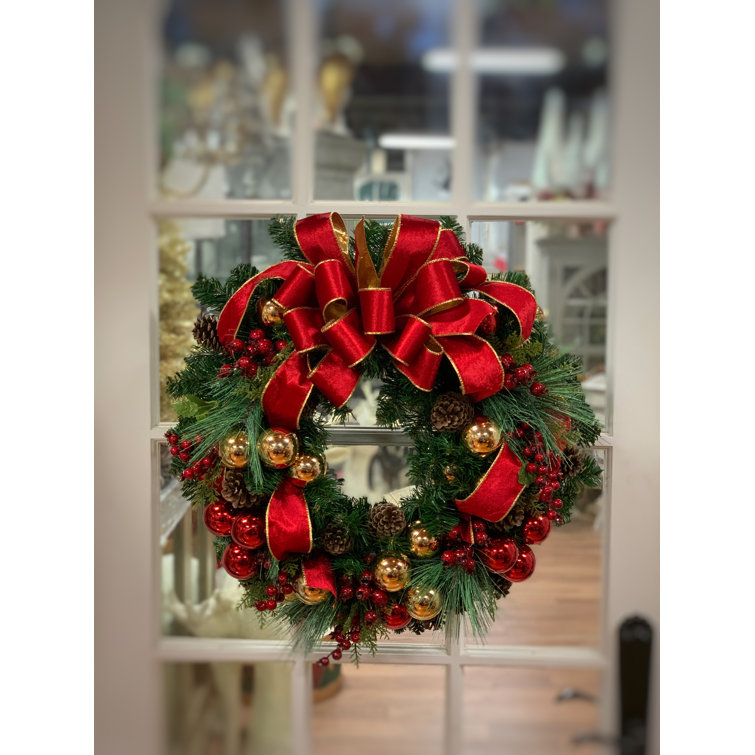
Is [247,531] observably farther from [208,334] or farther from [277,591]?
[208,334]

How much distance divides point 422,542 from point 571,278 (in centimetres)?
165

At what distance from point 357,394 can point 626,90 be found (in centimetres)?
68

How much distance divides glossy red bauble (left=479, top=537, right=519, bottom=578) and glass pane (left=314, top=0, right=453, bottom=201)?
89cm

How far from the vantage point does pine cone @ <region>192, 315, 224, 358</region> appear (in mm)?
835

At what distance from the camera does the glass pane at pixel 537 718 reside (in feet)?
3.88

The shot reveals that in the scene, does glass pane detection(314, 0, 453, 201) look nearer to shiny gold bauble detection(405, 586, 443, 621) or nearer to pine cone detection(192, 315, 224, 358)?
pine cone detection(192, 315, 224, 358)

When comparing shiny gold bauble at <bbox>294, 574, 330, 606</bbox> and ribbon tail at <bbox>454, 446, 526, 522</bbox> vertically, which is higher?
ribbon tail at <bbox>454, 446, 526, 522</bbox>

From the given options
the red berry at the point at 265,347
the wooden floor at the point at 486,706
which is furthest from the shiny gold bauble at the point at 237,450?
the wooden floor at the point at 486,706

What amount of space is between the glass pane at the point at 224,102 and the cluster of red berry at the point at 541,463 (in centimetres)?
78

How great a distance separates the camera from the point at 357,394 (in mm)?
1239

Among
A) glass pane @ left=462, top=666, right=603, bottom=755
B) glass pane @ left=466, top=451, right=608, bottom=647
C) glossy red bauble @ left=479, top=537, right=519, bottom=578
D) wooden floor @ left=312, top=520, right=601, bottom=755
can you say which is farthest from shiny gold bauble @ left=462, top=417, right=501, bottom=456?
glass pane @ left=466, top=451, right=608, bottom=647

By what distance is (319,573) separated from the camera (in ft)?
2.53
